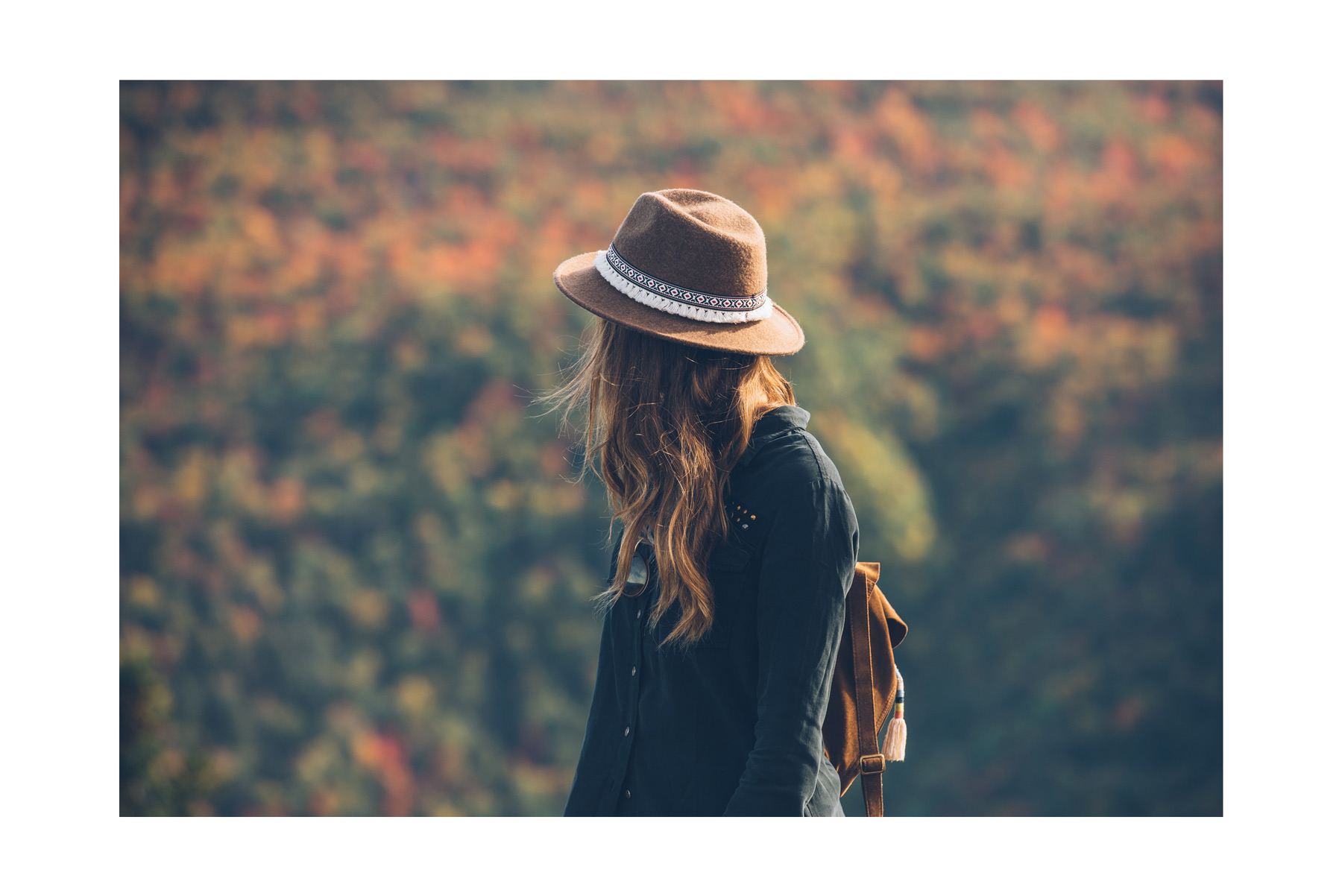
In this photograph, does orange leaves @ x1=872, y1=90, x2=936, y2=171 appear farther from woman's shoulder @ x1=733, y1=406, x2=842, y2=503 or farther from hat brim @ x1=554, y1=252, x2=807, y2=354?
woman's shoulder @ x1=733, y1=406, x2=842, y2=503

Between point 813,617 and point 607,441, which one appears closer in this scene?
point 813,617

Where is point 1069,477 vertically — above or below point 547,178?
below

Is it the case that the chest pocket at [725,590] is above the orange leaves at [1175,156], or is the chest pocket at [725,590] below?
below

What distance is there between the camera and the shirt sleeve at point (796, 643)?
1.16 m

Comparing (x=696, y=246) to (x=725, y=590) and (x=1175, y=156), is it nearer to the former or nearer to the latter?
(x=725, y=590)

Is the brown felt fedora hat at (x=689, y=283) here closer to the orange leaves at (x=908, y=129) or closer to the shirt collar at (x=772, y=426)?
the shirt collar at (x=772, y=426)

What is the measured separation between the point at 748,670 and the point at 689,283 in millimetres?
568

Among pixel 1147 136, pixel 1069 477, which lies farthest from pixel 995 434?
pixel 1147 136

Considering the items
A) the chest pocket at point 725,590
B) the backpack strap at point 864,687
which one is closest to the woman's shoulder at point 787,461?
the chest pocket at point 725,590

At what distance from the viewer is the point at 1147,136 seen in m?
6.16

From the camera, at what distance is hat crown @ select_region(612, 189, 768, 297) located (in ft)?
4.45

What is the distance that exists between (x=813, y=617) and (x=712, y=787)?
32 cm

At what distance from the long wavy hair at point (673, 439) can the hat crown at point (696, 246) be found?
0.10 metres

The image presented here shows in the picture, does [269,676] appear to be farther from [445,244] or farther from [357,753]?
[445,244]
